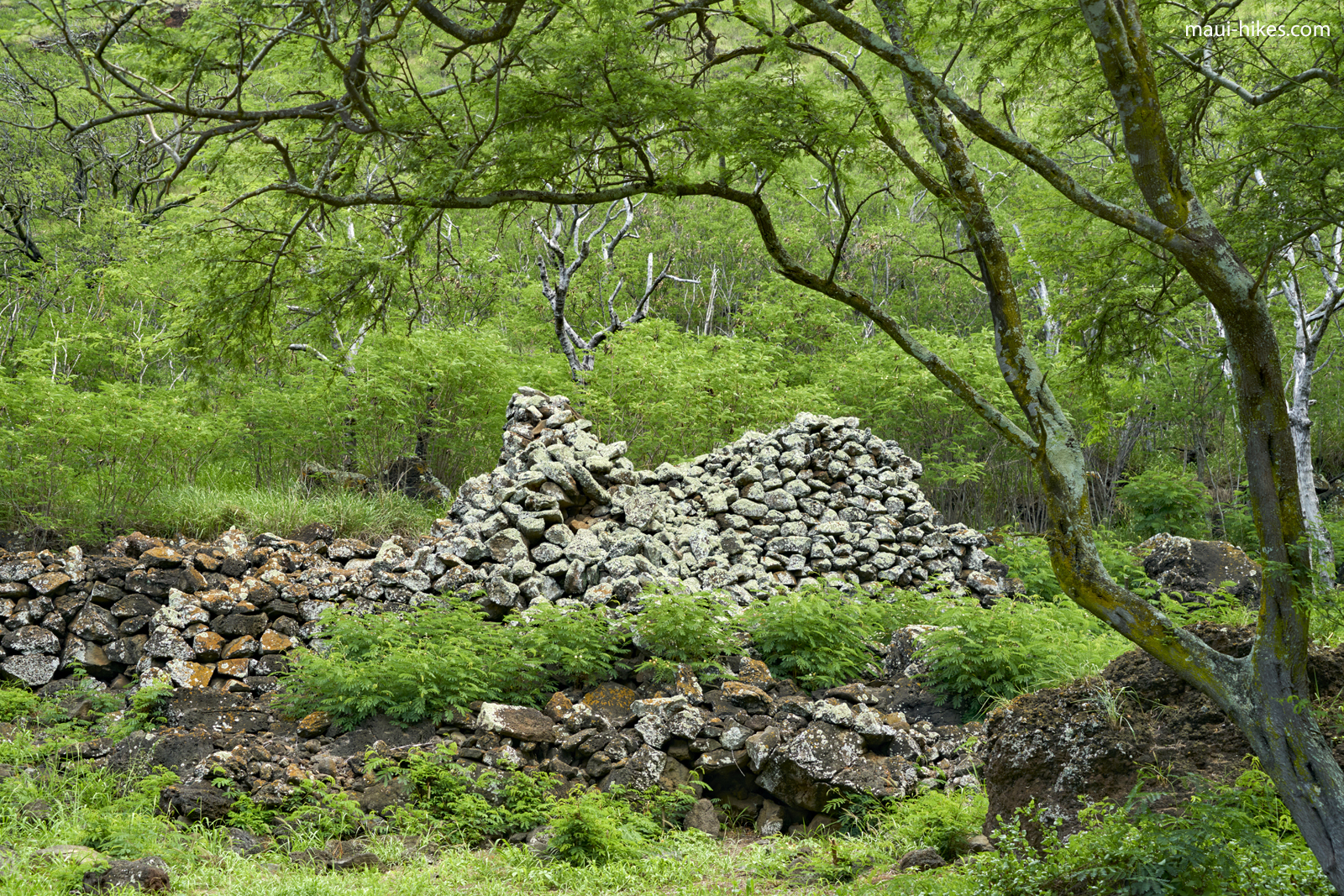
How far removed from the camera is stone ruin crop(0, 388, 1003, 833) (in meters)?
5.84

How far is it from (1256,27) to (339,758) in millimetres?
9487

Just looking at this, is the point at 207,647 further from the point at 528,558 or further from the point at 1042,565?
the point at 1042,565

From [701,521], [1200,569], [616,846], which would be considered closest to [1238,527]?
[1200,569]

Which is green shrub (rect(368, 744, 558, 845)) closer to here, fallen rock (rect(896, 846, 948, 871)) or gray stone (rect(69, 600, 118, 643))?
fallen rock (rect(896, 846, 948, 871))

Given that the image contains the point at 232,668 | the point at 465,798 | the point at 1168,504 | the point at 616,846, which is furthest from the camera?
the point at 1168,504

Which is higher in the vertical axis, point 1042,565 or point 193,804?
point 1042,565

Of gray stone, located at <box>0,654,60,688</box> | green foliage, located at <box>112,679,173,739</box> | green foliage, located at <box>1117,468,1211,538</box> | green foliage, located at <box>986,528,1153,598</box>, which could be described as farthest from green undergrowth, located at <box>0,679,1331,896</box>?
green foliage, located at <box>1117,468,1211,538</box>

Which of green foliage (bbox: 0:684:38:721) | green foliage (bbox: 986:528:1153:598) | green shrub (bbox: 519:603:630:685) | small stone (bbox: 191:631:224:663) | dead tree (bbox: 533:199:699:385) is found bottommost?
green foliage (bbox: 0:684:38:721)

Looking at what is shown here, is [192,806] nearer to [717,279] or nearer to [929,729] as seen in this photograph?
[929,729]

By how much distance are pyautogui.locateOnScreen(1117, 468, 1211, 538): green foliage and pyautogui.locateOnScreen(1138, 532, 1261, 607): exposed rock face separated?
3.60 meters

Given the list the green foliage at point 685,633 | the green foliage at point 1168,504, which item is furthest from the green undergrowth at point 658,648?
the green foliage at point 1168,504

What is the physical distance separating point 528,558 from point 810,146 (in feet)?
17.0

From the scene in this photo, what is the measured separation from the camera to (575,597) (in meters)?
8.16

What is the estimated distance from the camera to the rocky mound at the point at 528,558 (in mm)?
7879
